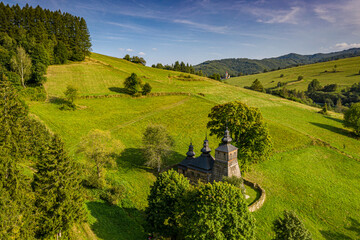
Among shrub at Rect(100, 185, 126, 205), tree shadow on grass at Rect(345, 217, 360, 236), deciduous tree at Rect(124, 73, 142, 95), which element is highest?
deciduous tree at Rect(124, 73, 142, 95)

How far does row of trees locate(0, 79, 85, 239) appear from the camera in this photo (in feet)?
45.6

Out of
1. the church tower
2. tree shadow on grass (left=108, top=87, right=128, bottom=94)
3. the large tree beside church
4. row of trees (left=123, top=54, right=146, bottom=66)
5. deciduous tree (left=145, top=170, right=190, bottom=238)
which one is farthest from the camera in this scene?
row of trees (left=123, top=54, right=146, bottom=66)

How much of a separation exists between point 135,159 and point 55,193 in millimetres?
23334

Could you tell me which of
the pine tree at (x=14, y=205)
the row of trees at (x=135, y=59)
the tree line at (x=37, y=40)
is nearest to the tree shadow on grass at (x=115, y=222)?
the pine tree at (x=14, y=205)

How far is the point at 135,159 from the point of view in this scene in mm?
41594

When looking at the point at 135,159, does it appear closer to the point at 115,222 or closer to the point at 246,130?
the point at 115,222

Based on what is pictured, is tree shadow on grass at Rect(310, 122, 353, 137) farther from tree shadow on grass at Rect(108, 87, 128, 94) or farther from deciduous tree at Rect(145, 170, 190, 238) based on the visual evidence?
tree shadow on grass at Rect(108, 87, 128, 94)

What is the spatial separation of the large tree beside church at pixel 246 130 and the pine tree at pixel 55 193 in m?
27.7

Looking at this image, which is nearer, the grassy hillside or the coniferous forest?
the coniferous forest

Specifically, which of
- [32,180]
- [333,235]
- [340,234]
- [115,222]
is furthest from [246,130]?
[32,180]

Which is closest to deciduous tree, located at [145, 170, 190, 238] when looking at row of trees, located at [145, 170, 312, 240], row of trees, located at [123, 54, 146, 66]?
row of trees, located at [145, 170, 312, 240]

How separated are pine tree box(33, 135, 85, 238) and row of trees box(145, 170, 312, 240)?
9203 millimetres

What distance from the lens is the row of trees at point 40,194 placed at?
13.9 m

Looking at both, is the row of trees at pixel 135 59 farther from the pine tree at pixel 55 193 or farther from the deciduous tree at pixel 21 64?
the pine tree at pixel 55 193
